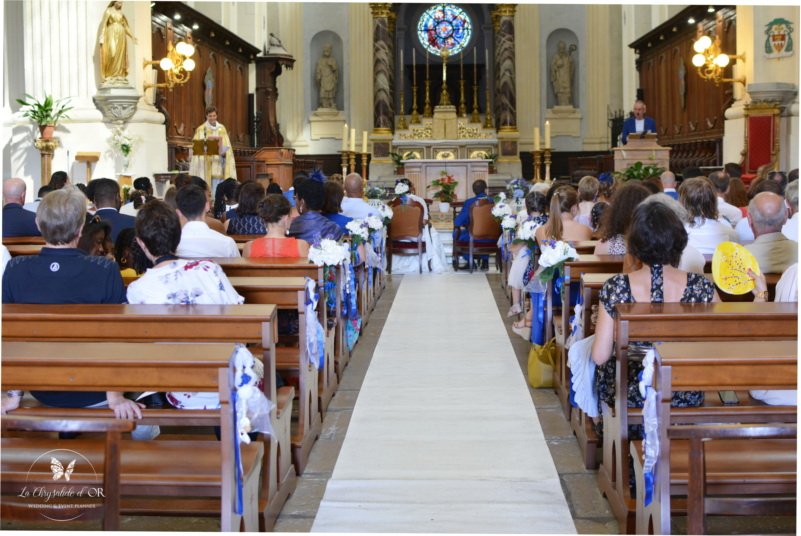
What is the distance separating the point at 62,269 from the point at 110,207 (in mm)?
2963

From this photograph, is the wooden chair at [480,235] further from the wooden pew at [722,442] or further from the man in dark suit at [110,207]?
the wooden pew at [722,442]

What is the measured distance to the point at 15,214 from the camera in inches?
294

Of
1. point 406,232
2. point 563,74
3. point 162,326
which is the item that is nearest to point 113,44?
point 406,232

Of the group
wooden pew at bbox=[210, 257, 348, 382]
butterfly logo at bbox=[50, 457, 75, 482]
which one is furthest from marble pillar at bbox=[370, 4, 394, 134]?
butterfly logo at bbox=[50, 457, 75, 482]

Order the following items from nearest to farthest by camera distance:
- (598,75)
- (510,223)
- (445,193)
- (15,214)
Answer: (15,214) → (510,223) → (445,193) → (598,75)

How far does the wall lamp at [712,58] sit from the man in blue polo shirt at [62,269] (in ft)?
38.6

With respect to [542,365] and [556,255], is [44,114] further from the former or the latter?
[556,255]

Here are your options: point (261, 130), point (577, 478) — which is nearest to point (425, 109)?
point (261, 130)

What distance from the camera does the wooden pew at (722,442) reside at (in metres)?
3.11

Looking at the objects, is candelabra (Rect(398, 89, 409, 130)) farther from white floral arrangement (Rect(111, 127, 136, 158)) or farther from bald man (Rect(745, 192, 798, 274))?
bald man (Rect(745, 192, 798, 274))

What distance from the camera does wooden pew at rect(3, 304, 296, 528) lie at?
3779 millimetres

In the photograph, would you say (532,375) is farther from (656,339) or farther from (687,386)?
(687,386)

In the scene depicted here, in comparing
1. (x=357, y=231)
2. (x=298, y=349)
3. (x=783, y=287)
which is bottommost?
(x=298, y=349)

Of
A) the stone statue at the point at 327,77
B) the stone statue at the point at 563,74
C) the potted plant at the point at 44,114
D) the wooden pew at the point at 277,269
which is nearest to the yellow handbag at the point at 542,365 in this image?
the wooden pew at the point at 277,269
